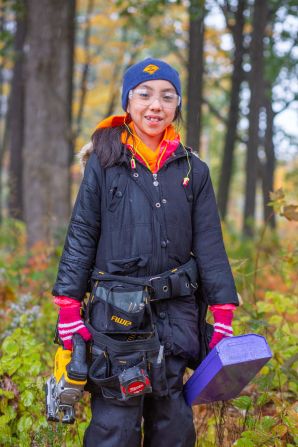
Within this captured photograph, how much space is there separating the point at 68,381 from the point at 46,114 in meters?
6.40

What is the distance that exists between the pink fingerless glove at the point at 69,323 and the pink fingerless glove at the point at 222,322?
637mm

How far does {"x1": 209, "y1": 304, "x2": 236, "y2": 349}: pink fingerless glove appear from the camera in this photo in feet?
9.19

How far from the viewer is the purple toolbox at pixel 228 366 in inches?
99.7

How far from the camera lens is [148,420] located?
111 inches

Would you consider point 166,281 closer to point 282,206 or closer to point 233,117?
point 282,206

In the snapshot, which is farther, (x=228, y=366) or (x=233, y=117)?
(x=233, y=117)

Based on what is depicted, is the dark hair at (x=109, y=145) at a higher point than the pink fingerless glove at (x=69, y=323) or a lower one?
higher

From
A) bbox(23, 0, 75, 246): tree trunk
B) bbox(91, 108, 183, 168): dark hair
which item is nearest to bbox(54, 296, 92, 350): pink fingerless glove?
bbox(91, 108, 183, 168): dark hair

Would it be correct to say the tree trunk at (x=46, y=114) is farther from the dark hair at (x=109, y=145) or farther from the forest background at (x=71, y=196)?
the dark hair at (x=109, y=145)

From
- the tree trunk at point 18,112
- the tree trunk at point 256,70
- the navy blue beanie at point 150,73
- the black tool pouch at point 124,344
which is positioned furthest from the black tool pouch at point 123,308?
the tree trunk at point 18,112

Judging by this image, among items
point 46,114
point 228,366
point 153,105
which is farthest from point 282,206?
point 46,114

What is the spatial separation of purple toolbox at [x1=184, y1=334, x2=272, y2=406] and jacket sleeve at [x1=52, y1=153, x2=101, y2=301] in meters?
0.70

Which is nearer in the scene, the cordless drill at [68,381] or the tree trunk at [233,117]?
the cordless drill at [68,381]

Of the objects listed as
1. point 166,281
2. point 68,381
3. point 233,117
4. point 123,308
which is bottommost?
point 68,381
